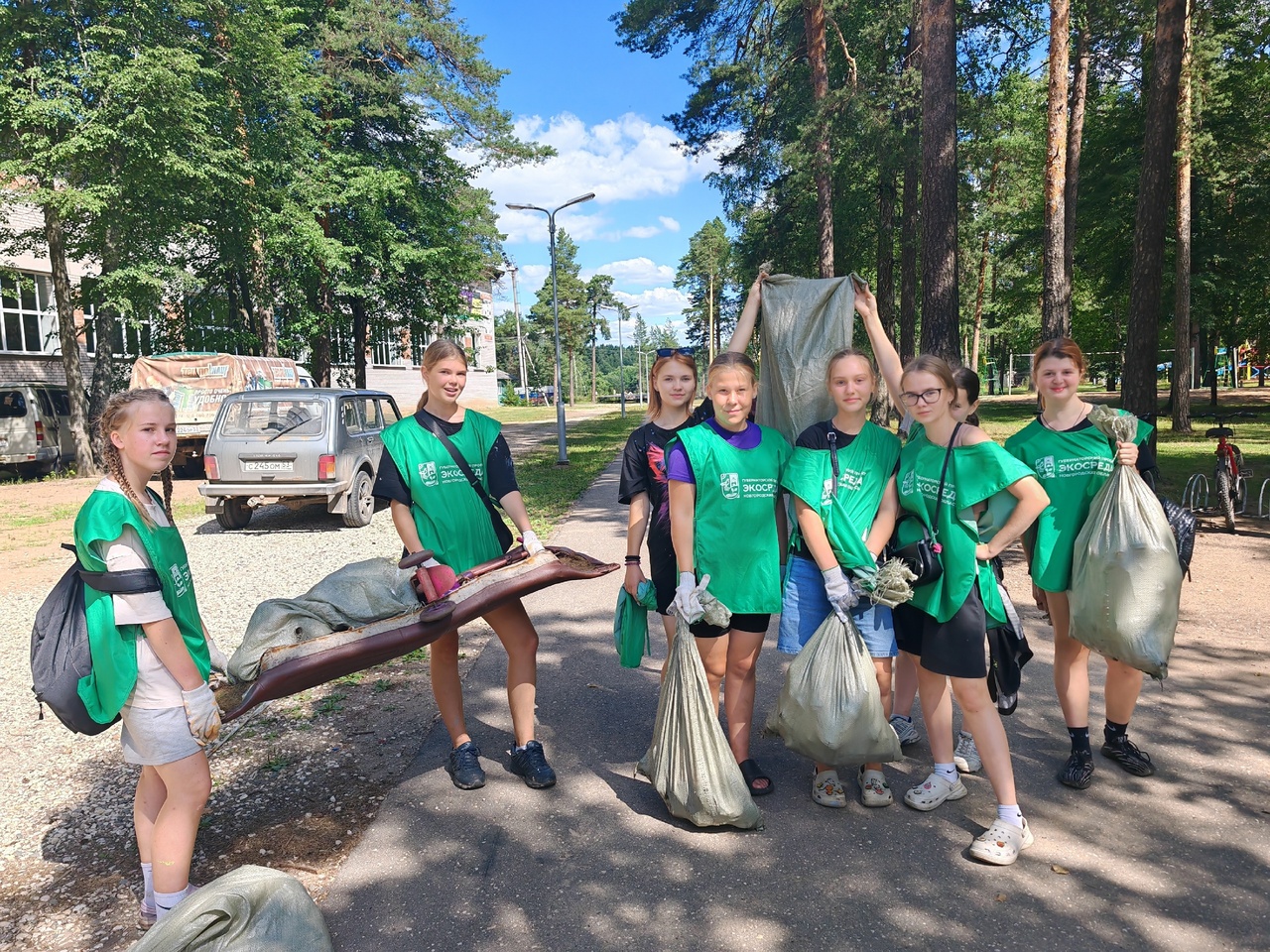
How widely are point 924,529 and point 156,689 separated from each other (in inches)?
108

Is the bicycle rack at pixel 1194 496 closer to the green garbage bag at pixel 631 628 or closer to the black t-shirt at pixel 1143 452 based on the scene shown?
the black t-shirt at pixel 1143 452

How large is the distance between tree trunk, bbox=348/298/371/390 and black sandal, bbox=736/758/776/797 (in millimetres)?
24825

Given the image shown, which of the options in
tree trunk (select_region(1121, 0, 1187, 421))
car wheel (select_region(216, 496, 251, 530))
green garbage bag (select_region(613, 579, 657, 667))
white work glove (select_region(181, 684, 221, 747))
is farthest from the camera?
car wheel (select_region(216, 496, 251, 530))

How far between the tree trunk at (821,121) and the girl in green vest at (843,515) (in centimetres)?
1397

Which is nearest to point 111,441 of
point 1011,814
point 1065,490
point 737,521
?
point 737,521

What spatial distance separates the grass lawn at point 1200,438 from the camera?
1169 centimetres

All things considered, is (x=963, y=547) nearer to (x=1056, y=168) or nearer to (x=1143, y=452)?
(x=1143, y=452)

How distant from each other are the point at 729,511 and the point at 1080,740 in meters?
1.89

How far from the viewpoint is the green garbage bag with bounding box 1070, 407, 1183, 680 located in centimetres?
315

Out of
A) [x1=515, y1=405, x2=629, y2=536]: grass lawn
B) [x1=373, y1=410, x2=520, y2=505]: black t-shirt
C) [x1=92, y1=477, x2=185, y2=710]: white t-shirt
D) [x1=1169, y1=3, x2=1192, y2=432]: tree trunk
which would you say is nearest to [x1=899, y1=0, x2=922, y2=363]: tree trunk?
[x1=1169, y1=3, x2=1192, y2=432]: tree trunk

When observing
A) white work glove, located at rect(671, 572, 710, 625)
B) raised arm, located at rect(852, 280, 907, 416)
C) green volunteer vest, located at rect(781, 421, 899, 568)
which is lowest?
white work glove, located at rect(671, 572, 710, 625)

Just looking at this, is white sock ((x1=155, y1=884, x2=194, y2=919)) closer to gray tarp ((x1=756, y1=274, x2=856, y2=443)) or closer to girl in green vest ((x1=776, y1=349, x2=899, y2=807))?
girl in green vest ((x1=776, y1=349, x2=899, y2=807))

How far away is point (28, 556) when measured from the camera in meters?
9.51

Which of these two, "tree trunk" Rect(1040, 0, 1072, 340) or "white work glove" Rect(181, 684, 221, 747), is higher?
"tree trunk" Rect(1040, 0, 1072, 340)
